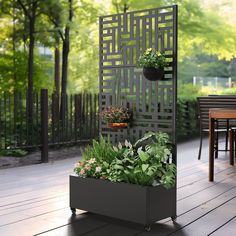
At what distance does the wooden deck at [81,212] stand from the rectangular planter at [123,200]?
0.08m

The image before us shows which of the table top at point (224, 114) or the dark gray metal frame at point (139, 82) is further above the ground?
the dark gray metal frame at point (139, 82)

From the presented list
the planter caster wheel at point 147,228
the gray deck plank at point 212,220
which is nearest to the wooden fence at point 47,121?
the gray deck plank at point 212,220

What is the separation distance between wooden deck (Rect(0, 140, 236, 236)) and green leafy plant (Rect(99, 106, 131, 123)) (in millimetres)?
801

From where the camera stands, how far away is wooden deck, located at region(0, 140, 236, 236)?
3051 mm

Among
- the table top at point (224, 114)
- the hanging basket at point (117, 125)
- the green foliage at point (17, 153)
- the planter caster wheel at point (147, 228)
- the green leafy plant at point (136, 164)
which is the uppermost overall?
the table top at point (224, 114)

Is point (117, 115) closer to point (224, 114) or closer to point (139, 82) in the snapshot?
point (139, 82)

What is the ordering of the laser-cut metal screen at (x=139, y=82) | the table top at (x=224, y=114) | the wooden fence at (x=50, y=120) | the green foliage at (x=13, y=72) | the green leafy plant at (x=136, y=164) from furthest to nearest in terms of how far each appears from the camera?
the green foliage at (x=13, y=72) < the wooden fence at (x=50, y=120) < the table top at (x=224, y=114) < the laser-cut metal screen at (x=139, y=82) < the green leafy plant at (x=136, y=164)

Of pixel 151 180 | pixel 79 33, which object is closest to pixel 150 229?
pixel 151 180

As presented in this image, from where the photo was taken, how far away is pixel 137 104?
3.75 m

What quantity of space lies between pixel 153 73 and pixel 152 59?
111 mm

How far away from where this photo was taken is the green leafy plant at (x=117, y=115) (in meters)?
3.70

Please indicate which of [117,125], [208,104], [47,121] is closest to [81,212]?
[117,125]

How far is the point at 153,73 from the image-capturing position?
3521mm

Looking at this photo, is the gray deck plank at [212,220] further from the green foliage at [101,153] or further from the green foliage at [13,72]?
the green foliage at [13,72]
